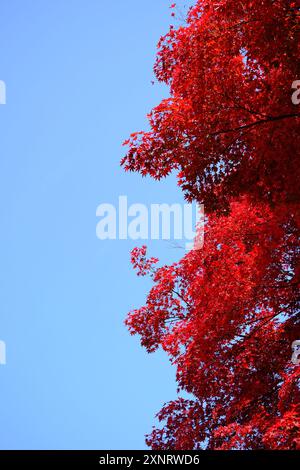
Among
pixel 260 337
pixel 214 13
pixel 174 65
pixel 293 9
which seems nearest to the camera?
pixel 293 9

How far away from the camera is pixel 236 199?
10.5 m

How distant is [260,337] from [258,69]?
602cm

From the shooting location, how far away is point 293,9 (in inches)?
316

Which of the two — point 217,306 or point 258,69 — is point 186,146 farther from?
point 217,306

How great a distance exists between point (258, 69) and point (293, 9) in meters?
1.04

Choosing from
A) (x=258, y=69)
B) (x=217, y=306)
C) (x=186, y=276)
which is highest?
(x=258, y=69)

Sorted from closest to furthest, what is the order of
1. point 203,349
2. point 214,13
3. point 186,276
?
point 214,13 → point 203,349 → point 186,276

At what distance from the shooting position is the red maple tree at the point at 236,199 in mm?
8312

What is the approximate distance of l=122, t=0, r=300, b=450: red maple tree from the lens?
8.31m

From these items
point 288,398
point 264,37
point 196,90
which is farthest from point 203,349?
point 264,37

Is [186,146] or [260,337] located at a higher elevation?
[186,146]

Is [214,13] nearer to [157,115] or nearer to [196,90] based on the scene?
[196,90]

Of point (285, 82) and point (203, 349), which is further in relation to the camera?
point (203, 349)

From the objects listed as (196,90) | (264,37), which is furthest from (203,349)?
(264,37)
